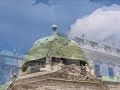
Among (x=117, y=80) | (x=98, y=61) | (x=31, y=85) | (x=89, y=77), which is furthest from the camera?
(x=98, y=61)

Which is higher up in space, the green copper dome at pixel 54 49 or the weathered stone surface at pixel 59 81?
the green copper dome at pixel 54 49

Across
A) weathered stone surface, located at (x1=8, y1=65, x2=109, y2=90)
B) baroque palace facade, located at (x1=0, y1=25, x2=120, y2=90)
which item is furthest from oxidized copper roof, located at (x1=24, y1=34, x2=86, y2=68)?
weathered stone surface, located at (x1=8, y1=65, x2=109, y2=90)

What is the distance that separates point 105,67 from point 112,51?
4.18 m

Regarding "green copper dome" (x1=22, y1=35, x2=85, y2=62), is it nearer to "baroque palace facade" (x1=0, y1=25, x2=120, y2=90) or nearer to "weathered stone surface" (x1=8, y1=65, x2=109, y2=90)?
"baroque palace facade" (x1=0, y1=25, x2=120, y2=90)

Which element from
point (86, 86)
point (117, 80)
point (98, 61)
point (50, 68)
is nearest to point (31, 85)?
point (50, 68)

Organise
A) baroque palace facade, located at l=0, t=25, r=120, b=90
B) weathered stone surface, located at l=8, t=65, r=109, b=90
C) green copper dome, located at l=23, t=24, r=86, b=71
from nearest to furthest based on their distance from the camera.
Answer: weathered stone surface, located at l=8, t=65, r=109, b=90
baroque palace facade, located at l=0, t=25, r=120, b=90
green copper dome, located at l=23, t=24, r=86, b=71

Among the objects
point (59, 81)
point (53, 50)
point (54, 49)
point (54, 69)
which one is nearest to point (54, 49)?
point (54, 49)

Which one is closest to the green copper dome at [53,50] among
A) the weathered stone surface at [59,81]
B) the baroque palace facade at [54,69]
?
the baroque palace facade at [54,69]

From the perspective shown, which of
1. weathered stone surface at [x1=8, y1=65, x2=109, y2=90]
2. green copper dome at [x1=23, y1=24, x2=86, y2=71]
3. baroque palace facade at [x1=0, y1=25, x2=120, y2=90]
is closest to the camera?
weathered stone surface at [x1=8, y1=65, x2=109, y2=90]

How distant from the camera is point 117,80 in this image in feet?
196

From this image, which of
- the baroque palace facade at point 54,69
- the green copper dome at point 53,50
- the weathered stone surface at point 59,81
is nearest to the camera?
the weathered stone surface at point 59,81

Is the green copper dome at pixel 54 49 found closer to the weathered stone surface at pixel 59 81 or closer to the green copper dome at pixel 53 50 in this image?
the green copper dome at pixel 53 50

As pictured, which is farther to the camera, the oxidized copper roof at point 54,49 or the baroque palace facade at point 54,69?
the oxidized copper roof at point 54,49

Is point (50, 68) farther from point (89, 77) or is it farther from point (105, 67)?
point (105, 67)
